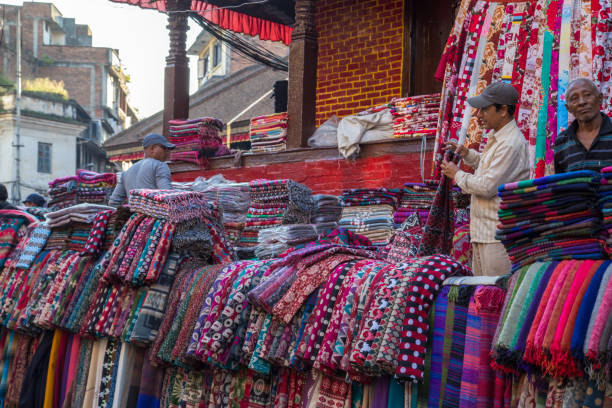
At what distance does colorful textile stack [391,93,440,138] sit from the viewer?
8531 mm

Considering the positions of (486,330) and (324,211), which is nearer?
(486,330)

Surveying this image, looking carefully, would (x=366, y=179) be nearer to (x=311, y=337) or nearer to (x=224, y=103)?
(x=311, y=337)

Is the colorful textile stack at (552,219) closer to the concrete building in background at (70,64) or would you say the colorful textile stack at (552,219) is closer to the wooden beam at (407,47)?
the wooden beam at (407,47)

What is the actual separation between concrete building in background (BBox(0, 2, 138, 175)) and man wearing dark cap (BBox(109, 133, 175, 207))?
38.8 m

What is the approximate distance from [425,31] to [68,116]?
113 feet

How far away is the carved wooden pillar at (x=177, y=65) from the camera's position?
12133 mm

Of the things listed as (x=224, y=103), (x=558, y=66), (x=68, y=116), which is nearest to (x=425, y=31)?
(x=558, y=66)

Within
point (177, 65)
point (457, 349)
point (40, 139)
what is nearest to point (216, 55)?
point (40, 139)

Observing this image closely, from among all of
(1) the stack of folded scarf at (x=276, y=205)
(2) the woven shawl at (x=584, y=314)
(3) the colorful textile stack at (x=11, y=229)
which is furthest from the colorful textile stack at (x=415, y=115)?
(2) the woven shawl at (x=584, y=314)

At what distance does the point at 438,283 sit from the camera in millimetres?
4070

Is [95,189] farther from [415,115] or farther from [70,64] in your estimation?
[70,64]

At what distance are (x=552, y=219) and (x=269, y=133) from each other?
24.0ft

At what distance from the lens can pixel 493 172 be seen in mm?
4723

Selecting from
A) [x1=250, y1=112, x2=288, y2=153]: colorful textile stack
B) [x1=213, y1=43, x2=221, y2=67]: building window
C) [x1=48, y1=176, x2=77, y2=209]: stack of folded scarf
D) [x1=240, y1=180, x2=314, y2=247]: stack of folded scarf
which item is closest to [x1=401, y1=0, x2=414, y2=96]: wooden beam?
[x1=250, y1=112, x2=288, y2=153]: colorful textile stack
